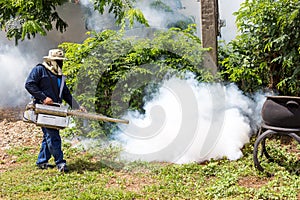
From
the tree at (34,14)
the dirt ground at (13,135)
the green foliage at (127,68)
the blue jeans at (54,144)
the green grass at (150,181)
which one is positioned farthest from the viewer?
the tree at (34,14)

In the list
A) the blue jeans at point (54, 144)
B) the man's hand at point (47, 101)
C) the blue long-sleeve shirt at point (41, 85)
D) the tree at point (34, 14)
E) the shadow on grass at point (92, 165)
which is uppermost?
the tree at point (34, 14)

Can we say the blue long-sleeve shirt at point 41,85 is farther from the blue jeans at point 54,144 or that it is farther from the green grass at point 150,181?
the green grass at point 150,181

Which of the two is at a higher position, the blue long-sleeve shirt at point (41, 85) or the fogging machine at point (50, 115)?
the blue long-sleeve shirt at point (41, 85)

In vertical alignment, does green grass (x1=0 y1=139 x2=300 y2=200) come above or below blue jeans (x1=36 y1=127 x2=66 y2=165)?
below

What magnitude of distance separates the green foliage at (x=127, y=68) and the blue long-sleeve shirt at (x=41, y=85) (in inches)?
33.8

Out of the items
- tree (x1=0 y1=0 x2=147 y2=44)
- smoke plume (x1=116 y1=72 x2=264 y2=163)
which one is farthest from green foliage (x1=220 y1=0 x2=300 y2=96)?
tree (x1=0 y1=0 x2=147 y2=44)

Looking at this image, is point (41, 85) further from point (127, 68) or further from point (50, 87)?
point (127, 68)

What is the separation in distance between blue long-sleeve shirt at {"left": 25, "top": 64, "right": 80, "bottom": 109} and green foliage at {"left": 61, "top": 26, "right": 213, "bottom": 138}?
860 millimetres

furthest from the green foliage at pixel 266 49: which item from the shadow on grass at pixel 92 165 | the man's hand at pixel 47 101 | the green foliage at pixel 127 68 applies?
the man's hand at pixel 47 101

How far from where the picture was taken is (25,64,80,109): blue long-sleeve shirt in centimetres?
576

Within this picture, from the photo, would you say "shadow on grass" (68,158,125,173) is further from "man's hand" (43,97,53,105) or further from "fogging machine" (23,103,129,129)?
"man's hand" (43,97,53,105)

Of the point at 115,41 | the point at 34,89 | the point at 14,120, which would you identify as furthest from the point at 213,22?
the point at 14,120

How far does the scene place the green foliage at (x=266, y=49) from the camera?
6.28 m

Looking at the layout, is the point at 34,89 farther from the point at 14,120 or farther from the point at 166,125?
the point at 14,120
